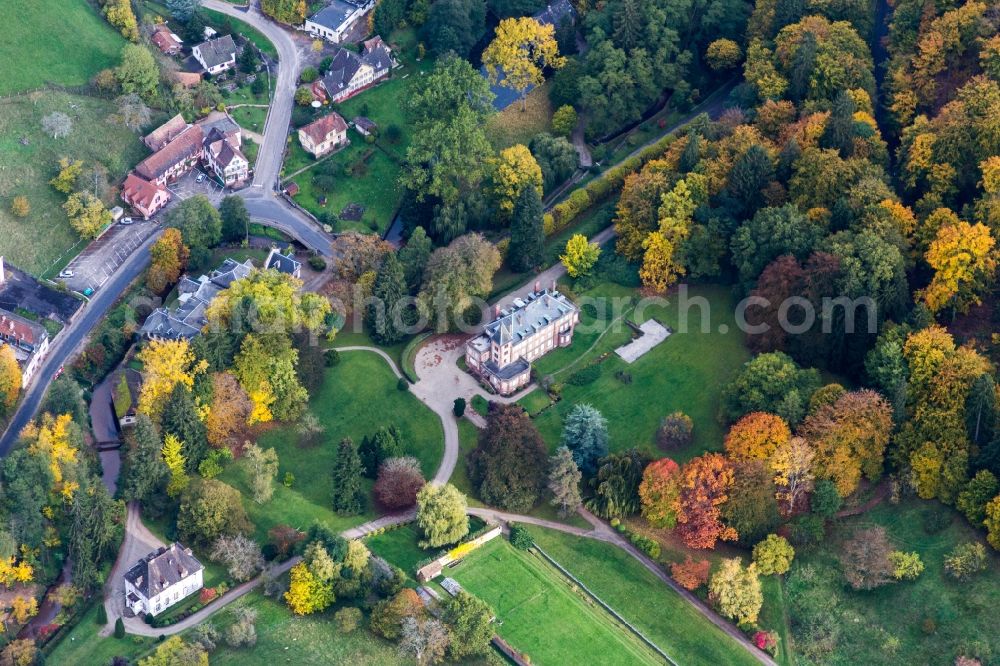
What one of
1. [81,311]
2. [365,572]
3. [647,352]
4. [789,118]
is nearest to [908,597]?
[647,352]

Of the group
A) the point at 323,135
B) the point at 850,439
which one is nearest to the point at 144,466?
the point at 323,135

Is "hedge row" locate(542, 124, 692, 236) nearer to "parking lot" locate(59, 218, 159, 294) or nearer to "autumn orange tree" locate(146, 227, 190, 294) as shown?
"autumn orange tree" locate(146, 227, 190, 294)

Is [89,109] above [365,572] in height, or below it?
above

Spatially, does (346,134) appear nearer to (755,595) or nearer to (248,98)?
(248,98)

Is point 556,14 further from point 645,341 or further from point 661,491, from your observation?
point 661,491

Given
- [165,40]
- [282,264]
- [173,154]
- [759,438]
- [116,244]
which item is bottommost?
[759,438]

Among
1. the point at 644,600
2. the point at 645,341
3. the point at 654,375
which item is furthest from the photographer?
the point at 645,341

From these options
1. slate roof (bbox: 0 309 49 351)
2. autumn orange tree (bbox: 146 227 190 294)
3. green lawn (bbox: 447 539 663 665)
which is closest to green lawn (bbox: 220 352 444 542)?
green lawn (bbox: 447 539 663 665)

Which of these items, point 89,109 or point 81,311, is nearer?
point 81,311
